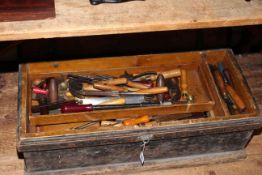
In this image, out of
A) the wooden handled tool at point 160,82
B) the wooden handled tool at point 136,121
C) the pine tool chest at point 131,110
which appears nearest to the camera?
the pine tool chest at point 131,110

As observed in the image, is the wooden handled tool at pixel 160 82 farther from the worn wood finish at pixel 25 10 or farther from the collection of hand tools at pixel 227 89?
the worn wood finish at pixel 25 10

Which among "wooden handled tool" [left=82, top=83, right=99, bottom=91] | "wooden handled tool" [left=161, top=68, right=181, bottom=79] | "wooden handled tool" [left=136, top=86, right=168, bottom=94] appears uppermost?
"wooden handled tool" [left=161, top=68, right=181, bottom=79]

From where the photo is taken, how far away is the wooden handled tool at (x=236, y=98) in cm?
158

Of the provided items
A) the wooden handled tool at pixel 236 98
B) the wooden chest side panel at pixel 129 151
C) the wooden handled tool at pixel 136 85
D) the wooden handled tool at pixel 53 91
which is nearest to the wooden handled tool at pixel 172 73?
the wooden handled tool at pixel 136 85

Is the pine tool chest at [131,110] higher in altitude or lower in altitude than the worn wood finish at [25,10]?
lower

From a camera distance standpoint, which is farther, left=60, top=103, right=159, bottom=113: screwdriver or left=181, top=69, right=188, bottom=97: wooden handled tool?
left=181, top=69, right=188, bottom=97: wooden handled tool

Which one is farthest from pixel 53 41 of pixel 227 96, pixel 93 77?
pixel 227 96

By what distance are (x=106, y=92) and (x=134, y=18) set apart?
52 centimetres

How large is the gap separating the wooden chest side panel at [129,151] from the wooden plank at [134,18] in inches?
19.4

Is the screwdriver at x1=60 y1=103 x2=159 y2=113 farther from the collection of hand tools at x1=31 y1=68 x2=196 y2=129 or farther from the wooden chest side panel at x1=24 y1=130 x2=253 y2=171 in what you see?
the wooden chest side panel at x1=24 y1=130 x2=253 y2=171

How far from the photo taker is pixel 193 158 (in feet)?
5.24

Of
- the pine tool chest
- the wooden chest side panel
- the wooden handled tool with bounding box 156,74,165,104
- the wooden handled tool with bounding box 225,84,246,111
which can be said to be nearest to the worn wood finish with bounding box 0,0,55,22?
the pine tool chest

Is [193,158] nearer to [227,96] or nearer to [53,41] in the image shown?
[227,96]

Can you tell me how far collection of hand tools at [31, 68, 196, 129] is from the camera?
61.7 inches
